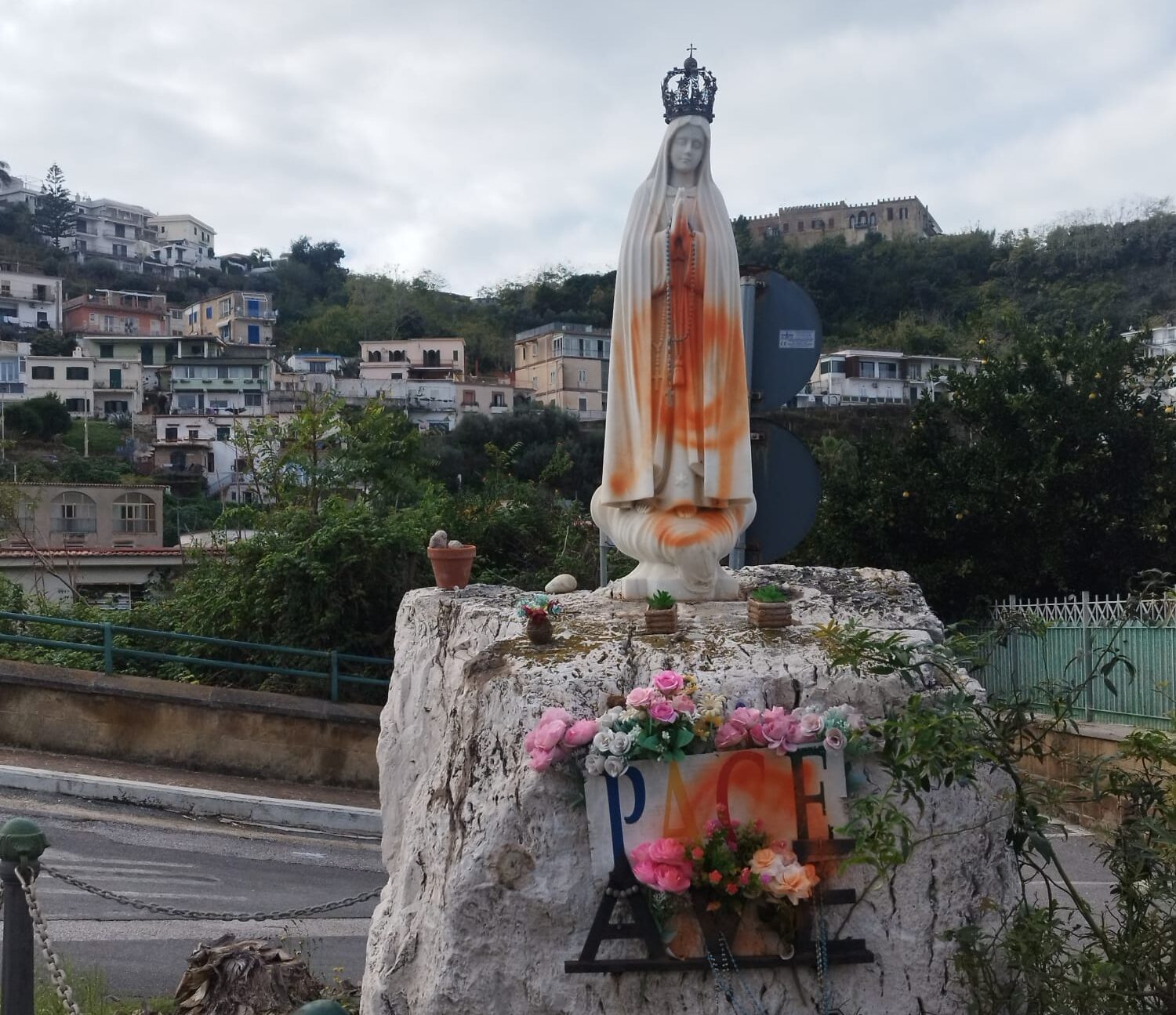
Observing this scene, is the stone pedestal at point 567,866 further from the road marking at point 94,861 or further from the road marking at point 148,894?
the road marking at point 94,861

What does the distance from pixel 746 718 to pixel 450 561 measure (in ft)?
8.36

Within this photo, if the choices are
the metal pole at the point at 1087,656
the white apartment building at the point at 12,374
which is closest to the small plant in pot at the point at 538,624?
the metal pole at the point at 1087,656

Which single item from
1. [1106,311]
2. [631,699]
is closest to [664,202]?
[631,699]

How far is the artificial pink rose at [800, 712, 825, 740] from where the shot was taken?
434 cm

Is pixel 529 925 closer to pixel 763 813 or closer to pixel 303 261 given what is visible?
pixel 763 813

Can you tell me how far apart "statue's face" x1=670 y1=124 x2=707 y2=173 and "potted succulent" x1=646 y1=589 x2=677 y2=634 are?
8.21ft

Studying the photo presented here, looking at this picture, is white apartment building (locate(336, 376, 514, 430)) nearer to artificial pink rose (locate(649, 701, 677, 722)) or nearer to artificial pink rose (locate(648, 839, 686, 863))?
artificial pink rose (locate(649, 701, 677, 722))

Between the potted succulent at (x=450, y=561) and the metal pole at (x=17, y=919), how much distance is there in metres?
2.47

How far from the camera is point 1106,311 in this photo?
1948 inches

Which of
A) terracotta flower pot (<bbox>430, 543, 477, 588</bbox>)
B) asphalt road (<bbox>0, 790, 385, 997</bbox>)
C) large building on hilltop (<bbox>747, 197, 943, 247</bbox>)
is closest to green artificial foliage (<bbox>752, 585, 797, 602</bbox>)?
terracotta flower pot (<bbox>430, 543, 477, 588</bbox>)

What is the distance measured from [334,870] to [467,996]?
482 cm

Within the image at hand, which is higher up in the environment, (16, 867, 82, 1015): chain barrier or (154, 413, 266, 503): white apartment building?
(154, 413, 266, 503): white apartment building

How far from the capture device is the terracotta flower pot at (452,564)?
6461 mm

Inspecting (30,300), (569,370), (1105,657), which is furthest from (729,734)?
(30,300)
